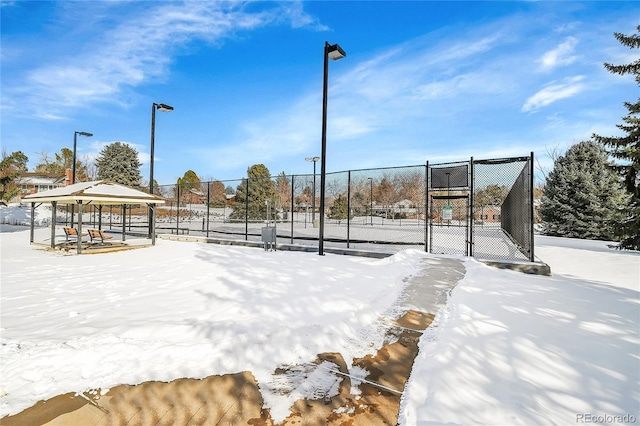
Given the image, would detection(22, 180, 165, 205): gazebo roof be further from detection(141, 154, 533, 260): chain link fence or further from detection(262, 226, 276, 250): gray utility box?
detection(262, 226, 276, 250): gray utility box

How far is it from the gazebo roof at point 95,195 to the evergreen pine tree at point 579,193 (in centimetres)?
2554

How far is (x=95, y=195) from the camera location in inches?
429

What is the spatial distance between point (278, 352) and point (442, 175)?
27.8 ft

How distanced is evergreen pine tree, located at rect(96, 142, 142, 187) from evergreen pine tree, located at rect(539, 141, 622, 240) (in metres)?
50.0

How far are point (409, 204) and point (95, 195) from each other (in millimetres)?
15981

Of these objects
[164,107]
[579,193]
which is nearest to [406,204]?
[579,193]

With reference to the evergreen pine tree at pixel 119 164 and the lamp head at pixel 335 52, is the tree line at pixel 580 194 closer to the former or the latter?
the lamp head at pixel 335 52

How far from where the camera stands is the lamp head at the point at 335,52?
9.13m

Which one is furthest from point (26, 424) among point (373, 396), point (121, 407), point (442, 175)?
point (442, 175)

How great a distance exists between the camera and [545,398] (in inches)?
96.7

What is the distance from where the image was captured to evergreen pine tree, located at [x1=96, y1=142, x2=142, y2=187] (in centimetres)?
4247

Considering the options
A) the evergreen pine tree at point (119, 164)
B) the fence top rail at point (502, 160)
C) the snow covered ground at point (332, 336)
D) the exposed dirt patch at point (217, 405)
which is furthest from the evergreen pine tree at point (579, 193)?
the evergreen pine tree at point (119, 164)

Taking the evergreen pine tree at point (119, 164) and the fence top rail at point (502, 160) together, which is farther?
the evergreen pine tree at point (119, 164)

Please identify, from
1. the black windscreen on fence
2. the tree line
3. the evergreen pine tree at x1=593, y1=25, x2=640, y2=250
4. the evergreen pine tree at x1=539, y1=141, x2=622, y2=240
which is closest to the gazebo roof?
the black windscreen on fence
